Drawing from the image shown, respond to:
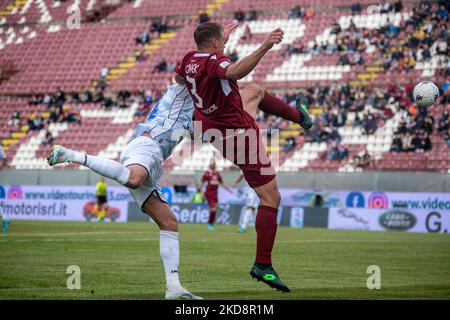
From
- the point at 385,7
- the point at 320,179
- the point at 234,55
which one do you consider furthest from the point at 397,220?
the point at 234,55

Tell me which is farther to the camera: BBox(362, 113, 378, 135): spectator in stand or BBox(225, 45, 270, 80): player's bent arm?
BBox(362, 113, 378, 135): spectator in stand

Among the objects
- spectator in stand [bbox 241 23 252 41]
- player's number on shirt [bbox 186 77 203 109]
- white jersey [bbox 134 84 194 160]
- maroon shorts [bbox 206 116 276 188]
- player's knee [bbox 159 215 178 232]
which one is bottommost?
player's knee [bbox 159 215 178 232]

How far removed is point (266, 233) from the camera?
976cm

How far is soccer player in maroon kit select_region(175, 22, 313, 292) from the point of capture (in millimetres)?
9484

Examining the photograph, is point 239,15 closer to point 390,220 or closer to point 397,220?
point 390,220

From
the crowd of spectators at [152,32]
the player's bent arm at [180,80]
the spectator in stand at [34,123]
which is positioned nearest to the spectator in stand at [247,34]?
the crowd of spectators at [152,32]

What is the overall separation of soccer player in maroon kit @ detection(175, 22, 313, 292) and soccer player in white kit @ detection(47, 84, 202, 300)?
0.83ft

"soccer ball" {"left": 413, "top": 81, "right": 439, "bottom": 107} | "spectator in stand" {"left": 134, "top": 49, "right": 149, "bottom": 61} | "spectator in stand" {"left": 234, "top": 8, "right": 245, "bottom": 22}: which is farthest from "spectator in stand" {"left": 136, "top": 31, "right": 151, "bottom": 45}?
"soccer ball" {"left": 413, "top": 81, "right": 439, "bottom": 107}

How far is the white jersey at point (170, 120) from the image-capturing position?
9750mm

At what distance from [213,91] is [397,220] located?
23.1 meters

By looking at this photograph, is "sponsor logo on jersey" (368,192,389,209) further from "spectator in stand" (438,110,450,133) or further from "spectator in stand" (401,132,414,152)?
"spectator in stand" (438,110,450,133)
